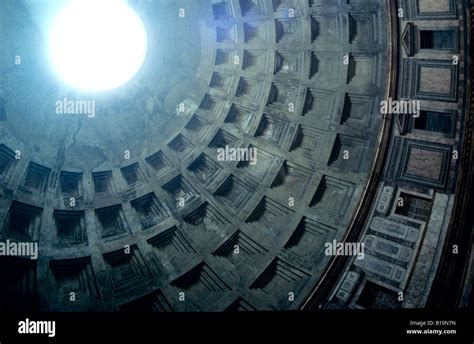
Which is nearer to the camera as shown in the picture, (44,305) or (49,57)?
(44,305)

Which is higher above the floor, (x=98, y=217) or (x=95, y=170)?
(x=95, y=170)

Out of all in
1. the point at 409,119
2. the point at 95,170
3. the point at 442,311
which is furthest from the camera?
the point at 95,170

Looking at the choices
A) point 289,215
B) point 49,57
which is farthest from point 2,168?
point 289,215

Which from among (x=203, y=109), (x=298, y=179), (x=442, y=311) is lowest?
(x=442, y=311)

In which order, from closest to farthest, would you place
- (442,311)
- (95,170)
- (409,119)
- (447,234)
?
1. (442,311)
2. (447,234)
3. (409,119)
4. (95,170)

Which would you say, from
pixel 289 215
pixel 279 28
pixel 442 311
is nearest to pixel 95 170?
pixel 289 215

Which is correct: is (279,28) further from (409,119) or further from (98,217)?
(98,217)
